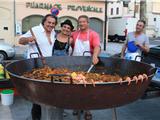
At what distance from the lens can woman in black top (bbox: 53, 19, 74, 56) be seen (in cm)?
428

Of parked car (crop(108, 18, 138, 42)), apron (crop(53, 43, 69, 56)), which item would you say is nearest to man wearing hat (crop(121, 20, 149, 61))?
apron (crop(53, 43, 69, 56))

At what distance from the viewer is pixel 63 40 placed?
436 centimetres

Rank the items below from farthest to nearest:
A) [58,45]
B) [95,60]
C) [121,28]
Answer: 1. [121,28]
2. [58,45]
3. [95,60]

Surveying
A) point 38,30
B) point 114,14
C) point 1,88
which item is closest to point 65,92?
point 38,30

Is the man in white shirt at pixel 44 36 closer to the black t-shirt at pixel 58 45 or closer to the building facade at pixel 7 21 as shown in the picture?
the black t-shirt at pixel 58 45

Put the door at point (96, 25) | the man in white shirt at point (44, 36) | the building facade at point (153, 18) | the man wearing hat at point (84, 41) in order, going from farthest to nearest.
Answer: the building facade at point (153, 18)
the door at point (96, 25)
the man wearing hat at point (84, 41)
the man in white shirt at point (44, 36)

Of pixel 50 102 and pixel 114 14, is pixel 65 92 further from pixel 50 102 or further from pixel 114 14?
pixel 114 14

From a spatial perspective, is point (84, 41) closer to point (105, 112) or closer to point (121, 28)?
point (105, 112)

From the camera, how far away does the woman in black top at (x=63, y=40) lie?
4277 mm

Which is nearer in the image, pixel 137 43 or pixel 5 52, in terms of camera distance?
pixel 137 43


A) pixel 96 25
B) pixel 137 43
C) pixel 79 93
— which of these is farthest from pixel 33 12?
pixel 79 93

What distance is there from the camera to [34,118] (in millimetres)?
4477

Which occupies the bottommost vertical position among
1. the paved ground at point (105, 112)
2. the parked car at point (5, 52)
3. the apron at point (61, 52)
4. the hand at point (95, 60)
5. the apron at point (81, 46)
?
the paved ground at point (105, 112)

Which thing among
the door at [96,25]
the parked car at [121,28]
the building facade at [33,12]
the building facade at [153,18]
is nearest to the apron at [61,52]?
the building facade at [33,12]
